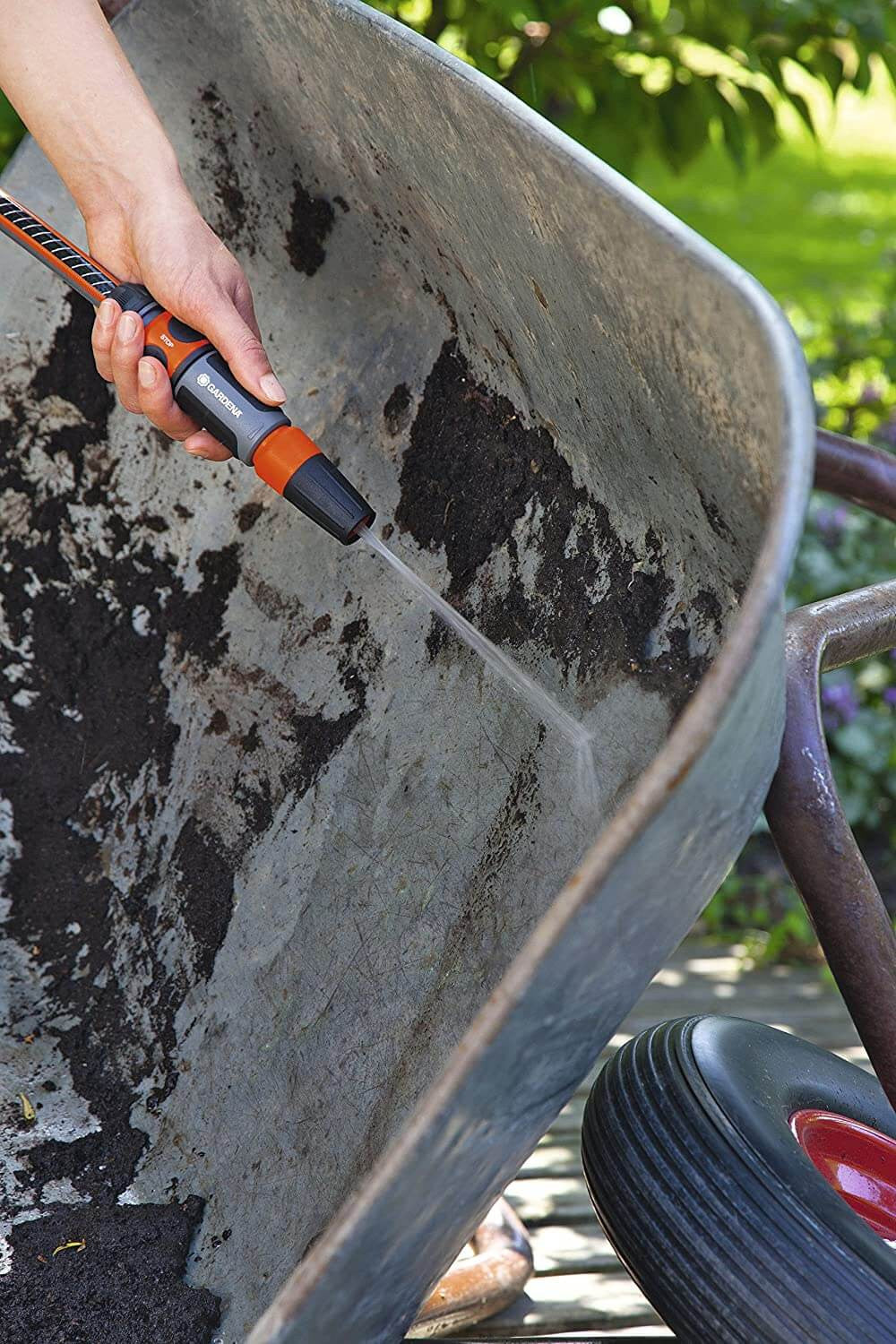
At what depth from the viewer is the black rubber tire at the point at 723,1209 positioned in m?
0.89

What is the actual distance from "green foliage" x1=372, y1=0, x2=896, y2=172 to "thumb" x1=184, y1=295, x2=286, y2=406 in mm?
1164

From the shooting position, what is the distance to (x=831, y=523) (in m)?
3.30

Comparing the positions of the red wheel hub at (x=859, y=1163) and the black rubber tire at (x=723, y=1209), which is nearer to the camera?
the black rubber tire at (x=723, y=1209)

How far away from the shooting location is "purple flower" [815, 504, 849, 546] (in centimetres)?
330

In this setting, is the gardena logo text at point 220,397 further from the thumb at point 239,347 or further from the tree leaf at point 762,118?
the tree leaf at point 762,118

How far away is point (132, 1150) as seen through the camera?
140cm

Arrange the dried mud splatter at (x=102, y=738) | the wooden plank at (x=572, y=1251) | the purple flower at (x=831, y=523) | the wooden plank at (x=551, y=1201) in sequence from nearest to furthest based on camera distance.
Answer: the dried mud splatter at (x=102, y=738) → the wooden plank at (x=572, y=1251) → the wooden plank at (x=551, y=1201) → the purple flower at (x=831, y=523)

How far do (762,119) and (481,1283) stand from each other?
1931 millimetres

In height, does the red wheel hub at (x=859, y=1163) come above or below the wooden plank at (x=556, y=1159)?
above

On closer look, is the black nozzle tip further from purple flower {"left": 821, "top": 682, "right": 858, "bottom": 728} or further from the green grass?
the green grass


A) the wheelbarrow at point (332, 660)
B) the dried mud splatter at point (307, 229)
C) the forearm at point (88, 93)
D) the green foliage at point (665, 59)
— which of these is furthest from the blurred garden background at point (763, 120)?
the forearm at point (88, 93)

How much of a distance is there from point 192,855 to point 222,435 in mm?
516

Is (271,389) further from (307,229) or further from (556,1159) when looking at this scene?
(556,1159)

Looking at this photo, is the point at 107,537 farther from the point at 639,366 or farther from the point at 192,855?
the point at 639,366
